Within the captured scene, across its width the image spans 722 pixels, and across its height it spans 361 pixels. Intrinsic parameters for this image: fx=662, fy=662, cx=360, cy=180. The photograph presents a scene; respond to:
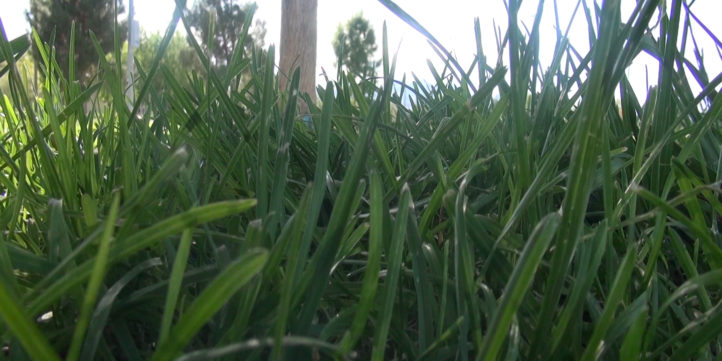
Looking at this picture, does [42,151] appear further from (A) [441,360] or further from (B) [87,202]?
(A) [441,360]

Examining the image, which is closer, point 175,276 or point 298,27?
point 175,276

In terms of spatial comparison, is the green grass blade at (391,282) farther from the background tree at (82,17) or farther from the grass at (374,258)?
the background tree at (82,17)

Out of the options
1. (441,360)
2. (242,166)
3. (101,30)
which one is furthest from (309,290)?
(101,30)

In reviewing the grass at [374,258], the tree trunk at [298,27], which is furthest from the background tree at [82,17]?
the grass at [374,258]

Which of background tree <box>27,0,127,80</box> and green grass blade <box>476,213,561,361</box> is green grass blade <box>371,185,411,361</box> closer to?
green grass blade <box>476,213,561,361</box>

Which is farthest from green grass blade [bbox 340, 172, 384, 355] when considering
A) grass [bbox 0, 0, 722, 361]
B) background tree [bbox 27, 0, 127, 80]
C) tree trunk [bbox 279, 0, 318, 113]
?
background tree [bbox 27, 0, 127, 80]

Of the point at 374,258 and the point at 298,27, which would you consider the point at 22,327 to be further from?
the point at 298,27

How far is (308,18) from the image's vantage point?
17.8 ft

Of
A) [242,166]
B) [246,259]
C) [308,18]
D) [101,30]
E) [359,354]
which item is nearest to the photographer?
[246,259]

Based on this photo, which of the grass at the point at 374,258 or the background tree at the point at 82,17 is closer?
the grass at the point at 374,258

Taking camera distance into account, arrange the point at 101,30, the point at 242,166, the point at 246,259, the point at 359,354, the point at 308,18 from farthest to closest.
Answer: the point at 101,30 → the point at 308,18 → the point at 242,166 → the point at 359,354 → the point at 246,259

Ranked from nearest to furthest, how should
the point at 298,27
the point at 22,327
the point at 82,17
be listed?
the point at 22,327, the point at 298,27, the point at 82,17

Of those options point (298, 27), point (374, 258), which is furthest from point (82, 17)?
point (374, 258)

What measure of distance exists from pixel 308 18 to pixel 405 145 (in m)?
5.14
